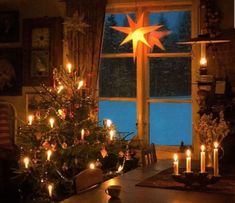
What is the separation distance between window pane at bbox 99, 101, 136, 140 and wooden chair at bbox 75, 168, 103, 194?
220cm

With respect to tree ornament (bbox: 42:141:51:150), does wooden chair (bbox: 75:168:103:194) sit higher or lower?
lower

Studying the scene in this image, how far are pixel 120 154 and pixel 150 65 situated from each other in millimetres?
1234

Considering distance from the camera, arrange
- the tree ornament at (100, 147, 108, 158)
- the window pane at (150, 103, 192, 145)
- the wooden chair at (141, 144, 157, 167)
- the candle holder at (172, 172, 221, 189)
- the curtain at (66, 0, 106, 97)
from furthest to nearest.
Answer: the curtain at (66, 0, 106, 97) < the window pane at (150, 103, 192, 145) < the tree ornament at (100, 147, 108, 158) < the wooden chair at (141, 144, 157, 167) < the candle holder at (172, 172, 221, 189)

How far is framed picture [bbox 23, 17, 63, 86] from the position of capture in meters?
5.73

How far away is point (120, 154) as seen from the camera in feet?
16.0

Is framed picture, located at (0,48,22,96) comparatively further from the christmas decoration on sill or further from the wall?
the christmas decoration on sill

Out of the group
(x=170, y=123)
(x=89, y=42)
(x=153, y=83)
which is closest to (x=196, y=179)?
(x=170, y=123)

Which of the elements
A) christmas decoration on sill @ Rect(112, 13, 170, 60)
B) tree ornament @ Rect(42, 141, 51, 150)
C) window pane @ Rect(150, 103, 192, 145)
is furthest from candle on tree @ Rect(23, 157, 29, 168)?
christmas decoration on sill @ Rect(112, 13, 170, 60)

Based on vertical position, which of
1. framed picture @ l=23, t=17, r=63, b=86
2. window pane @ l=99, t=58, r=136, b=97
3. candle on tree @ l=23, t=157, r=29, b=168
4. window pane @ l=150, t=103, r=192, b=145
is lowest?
candle on tree @ l=23, t=157, r=29, b=168

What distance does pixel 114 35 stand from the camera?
571 centimetres

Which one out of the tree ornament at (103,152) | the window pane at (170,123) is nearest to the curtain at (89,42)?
the window pane at (170,123)

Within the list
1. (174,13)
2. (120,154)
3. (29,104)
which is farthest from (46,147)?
(174,13)

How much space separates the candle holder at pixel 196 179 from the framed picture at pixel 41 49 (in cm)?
308

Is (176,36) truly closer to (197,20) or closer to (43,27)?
(197,20)
